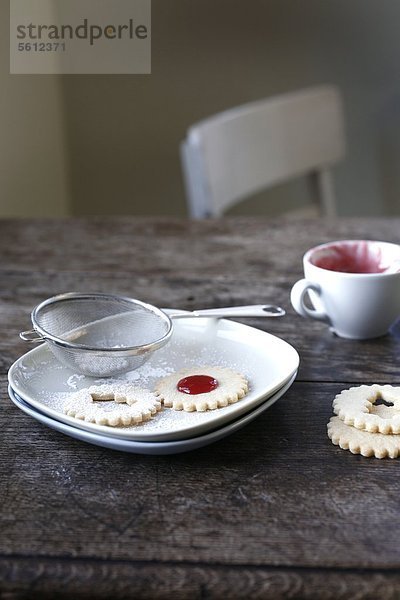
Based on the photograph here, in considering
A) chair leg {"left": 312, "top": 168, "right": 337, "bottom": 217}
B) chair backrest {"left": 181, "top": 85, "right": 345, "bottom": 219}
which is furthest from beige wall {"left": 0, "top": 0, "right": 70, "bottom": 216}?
chair leg {"left": 312, "top": 168, "right": 337, "bottom": 217}

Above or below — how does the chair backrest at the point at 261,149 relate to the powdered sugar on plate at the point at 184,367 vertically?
above

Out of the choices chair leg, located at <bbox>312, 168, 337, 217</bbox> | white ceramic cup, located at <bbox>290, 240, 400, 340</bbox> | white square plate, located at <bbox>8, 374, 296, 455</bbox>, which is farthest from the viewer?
chair leg, located at <bbox>312, 168, 337, 217</bbox>

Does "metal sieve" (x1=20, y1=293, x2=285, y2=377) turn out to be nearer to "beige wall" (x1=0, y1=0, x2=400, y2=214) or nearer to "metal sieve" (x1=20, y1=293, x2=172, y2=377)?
"metal sieve" (x1=20, y1=293, x2=172, y2=377)

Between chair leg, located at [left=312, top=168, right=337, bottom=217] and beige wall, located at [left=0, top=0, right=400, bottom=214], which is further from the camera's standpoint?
beige wall, located at [left=0, top=0, right=400, bottom=214]

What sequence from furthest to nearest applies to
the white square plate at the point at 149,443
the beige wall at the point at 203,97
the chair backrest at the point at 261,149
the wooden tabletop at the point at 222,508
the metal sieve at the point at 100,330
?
1. the beige wall at the point at 203,97
2. the chair backrest at the point at 261,149
3. the metal sieve at the point at 100,330
4. the white square plate at the point at 149,443
5. the wooden tabletop at the point at 222,508

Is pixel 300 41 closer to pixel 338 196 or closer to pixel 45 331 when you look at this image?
pixel 338 196

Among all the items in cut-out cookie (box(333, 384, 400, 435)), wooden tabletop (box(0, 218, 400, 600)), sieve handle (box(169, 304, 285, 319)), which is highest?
sieve handle (box(169, 304, 285, 319))

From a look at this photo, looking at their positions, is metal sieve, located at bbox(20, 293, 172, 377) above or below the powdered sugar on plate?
above

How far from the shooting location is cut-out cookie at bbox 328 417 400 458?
2.04 feet

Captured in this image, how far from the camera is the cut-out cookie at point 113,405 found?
62cm

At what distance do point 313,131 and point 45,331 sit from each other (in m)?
1.25

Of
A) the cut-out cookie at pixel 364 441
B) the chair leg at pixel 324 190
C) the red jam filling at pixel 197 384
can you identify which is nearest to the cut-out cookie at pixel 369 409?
the cut-out cookie at pixel 364 441

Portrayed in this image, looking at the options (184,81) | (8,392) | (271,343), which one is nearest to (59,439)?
(8,392)

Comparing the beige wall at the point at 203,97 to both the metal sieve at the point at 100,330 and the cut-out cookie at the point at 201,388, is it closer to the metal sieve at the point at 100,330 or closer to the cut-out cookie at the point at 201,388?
the metal sieve at the point at 100,330
